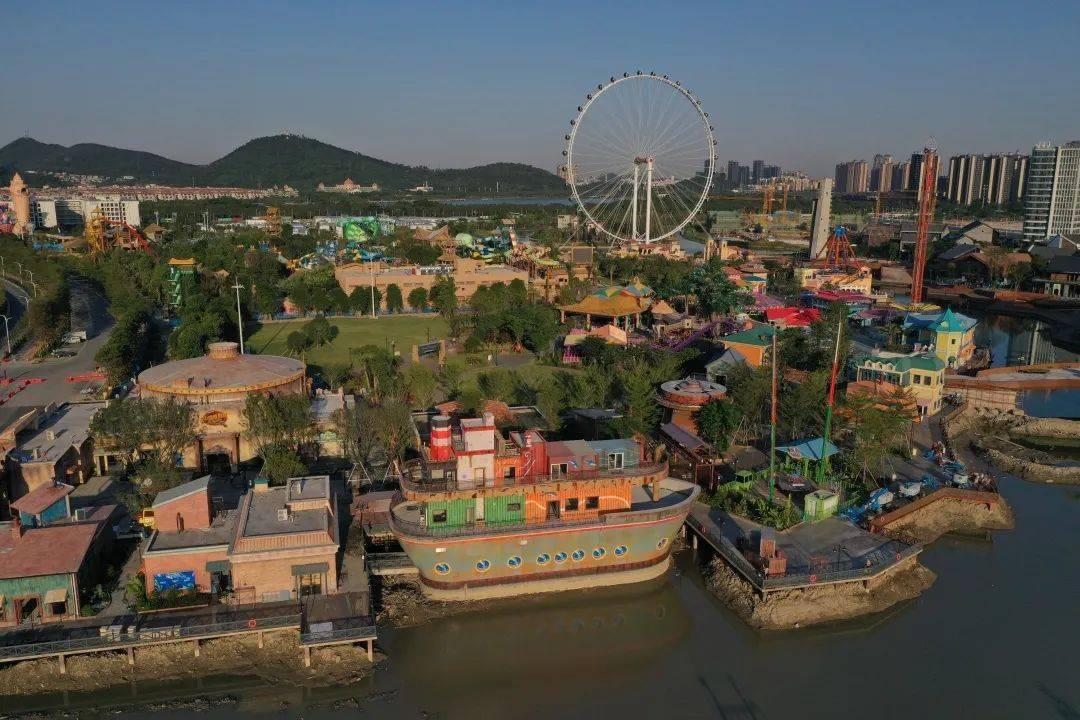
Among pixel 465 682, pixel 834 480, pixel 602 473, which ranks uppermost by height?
pixel 602 473

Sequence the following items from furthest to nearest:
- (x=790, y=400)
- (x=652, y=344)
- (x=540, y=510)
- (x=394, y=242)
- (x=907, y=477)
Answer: (x=394, y=242), (x=652, y=344), (x=790, y=400), (x=907, y=477), (x=540, y=510)

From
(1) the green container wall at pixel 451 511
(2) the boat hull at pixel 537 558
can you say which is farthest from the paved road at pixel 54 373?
(2) the boat hull at pixel 537 558

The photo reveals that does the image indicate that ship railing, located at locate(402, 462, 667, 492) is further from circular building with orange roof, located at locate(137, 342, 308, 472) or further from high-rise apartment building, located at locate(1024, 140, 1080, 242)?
high-rise apartment building, located at locate(1024, 140, 1080, 242)

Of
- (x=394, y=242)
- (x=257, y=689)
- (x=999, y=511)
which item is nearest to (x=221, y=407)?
(x=257, y=689)

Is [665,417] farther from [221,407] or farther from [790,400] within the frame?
[221,407]

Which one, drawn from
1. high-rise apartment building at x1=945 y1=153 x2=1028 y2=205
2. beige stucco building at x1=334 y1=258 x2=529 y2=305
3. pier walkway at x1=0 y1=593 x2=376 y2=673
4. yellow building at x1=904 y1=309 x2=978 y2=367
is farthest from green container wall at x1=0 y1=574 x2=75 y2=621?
high-rise apartment building at x1=945 y1=153 x2=1028 y2=205

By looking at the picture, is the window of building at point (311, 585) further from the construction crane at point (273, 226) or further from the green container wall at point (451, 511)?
the construction crane at point (273, 226)
